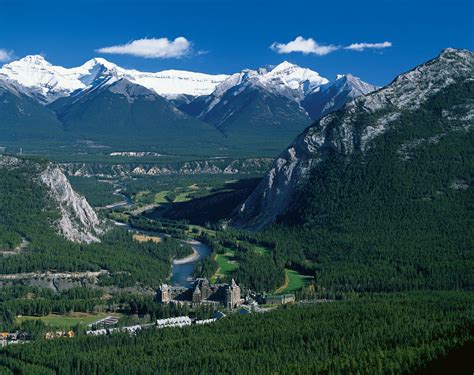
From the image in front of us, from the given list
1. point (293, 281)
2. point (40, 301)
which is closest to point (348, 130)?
point (293, 281)

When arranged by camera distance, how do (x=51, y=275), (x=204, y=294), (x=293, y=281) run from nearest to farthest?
1. (x=204, y=294)
2. (x=51, y=275)
3. (x=293, y=281)

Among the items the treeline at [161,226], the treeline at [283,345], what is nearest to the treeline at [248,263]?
the treeline at [161,226]

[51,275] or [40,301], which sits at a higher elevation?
[51,275]

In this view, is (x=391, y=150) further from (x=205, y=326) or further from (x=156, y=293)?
(x=205, y=326)

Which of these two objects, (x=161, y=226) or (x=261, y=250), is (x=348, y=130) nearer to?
(x=161, y=226)

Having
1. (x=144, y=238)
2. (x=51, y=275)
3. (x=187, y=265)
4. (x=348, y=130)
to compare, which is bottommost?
(x=187, y=265)

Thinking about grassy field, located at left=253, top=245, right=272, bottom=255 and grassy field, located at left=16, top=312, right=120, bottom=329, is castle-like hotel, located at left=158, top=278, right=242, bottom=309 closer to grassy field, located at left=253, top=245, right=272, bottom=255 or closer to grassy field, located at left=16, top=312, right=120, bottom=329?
grassy field, located at left=16, top=312, right=120, bottom=329
